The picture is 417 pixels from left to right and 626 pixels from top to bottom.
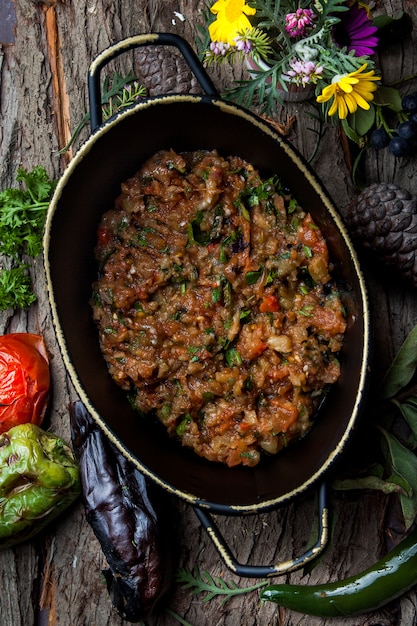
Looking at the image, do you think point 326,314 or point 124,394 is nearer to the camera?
point 326,314

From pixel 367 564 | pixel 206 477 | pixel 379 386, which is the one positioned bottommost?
pixel 367 564

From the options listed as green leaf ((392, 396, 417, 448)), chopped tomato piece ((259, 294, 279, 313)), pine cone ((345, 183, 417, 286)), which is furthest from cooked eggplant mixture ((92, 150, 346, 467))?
green leaf ((392, 396, 417, 448))

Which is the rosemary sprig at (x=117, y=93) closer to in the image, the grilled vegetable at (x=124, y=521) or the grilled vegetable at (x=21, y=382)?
the grilled vegetable at (x=21, y=382)

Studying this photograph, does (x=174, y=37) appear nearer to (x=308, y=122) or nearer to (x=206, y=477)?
(x=308, y=122)

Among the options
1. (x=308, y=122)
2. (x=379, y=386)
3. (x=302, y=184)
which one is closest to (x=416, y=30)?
(x=308, y=122)

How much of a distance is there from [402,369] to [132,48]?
5.37ft

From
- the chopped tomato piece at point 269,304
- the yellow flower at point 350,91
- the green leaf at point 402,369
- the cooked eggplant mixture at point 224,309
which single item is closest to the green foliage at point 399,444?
the green leaf at point 402,369

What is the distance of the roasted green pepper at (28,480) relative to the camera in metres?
3.28

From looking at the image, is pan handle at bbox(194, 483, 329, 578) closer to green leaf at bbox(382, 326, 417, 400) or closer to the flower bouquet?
green leaf at bbox(382, 326, 417, 400)

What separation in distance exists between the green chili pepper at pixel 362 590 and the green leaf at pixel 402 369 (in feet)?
1.99

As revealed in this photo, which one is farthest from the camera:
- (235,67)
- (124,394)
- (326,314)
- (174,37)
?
(235,67)

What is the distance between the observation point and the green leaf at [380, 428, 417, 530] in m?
3.13

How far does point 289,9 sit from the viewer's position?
118 inches

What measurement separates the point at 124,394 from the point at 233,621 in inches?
44.8
